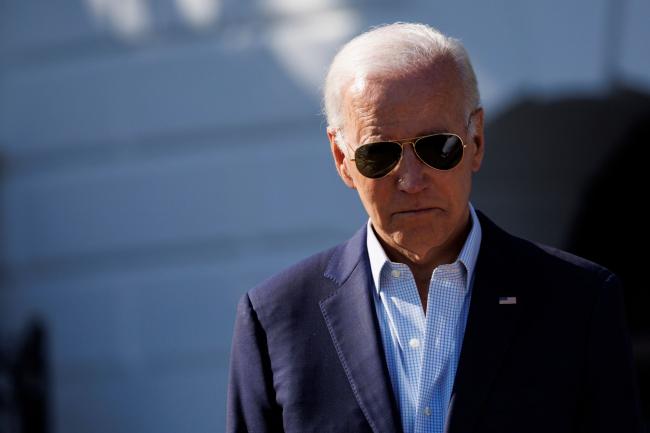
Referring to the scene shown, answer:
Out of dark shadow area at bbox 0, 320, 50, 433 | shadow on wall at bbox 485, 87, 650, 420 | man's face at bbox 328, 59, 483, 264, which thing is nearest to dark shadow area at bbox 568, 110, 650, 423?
shadow on wall at bbox 485, 87, 650, 420

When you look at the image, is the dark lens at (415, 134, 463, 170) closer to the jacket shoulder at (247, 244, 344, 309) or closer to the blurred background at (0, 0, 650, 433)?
the jacket shoulder at (247, 244, 344, 309)

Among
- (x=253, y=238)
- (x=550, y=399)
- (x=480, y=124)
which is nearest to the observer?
(x=550, y=399)

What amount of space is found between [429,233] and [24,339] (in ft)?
13.9

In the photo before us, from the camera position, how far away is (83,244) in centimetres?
634

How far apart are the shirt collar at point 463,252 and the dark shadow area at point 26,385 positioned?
3.85m

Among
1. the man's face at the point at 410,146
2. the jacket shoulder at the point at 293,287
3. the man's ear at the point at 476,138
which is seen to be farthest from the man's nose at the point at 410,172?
the jacket shoulder at the point at 293,287

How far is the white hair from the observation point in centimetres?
212

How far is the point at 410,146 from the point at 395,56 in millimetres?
175

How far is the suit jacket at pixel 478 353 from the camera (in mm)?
2051

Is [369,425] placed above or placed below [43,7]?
below

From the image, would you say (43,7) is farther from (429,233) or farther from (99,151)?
(429,233)

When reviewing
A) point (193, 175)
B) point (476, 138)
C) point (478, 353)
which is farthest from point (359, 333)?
point (193, 175)

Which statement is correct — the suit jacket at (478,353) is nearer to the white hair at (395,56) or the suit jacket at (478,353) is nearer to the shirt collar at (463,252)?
the shirt collar at (463,252)

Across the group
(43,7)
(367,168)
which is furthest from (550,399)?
(43,7)
